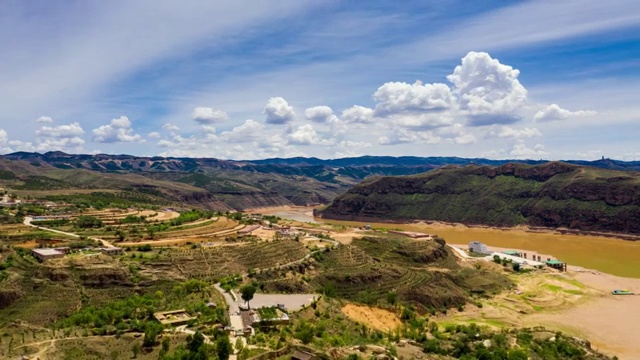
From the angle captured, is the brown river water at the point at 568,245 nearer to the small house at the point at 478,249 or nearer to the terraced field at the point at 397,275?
the small house at the point at 478,249

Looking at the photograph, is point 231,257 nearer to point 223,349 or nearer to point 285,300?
point 285,300

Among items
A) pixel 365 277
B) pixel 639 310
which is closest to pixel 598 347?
pixel 639 310

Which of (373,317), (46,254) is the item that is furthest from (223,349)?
(46,254)

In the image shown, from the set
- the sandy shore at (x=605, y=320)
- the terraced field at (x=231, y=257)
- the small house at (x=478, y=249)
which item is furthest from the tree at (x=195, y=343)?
the small house at (x=478, y=249)

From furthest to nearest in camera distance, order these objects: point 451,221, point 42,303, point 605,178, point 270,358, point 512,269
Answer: point 451,221 < point 605,178 < point 512,269 < point 42,303 < point 270,358

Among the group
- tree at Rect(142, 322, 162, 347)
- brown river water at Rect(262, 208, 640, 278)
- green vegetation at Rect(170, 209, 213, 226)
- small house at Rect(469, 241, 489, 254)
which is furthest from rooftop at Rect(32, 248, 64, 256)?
brown river water at Rect(262, 208, 640, 278)

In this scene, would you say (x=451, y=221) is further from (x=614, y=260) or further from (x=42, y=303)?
(x=42, y=303)
